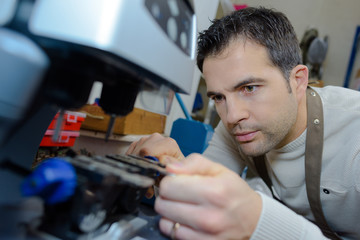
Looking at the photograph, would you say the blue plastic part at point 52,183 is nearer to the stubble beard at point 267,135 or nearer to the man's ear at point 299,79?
the stubble beard at point 267,135

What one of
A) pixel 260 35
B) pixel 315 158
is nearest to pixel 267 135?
pixel 315 158

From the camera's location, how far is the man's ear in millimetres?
943

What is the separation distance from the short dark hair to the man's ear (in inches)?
1.1

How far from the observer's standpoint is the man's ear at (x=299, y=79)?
3.10 ft

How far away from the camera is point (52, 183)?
267 millimetres

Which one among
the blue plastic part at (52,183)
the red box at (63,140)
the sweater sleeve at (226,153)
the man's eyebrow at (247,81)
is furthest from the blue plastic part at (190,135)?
the blue plastic part at (52,183)

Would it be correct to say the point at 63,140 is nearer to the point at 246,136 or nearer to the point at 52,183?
the point at 52,183

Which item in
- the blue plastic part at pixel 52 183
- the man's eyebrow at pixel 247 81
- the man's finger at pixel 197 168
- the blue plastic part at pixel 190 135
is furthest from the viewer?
the blue plastic part at pixel 190 135

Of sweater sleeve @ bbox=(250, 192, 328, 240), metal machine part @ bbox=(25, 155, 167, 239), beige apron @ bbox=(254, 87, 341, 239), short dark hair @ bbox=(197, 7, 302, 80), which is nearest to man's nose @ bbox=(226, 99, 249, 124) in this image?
short dark hair @ bbox=(197, 7, 302, 80)

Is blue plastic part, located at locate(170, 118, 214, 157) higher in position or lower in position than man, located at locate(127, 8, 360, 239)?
lower

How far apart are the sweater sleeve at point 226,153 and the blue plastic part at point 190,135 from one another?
2.6 inches

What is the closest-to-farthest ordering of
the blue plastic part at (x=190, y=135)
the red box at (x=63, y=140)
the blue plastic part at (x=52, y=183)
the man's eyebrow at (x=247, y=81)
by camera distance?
the blue plastic part at (x=52, y=183) → the red box at (x=63, y=140) → the man's eyebrow at (x=247, y=81) → the blue plastic part at (x=190, y=135)

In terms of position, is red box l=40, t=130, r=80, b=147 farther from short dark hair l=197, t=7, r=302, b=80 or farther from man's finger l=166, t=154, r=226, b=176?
short dark hair l=197, t=7, r=302, b=80

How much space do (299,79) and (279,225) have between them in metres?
0.72
